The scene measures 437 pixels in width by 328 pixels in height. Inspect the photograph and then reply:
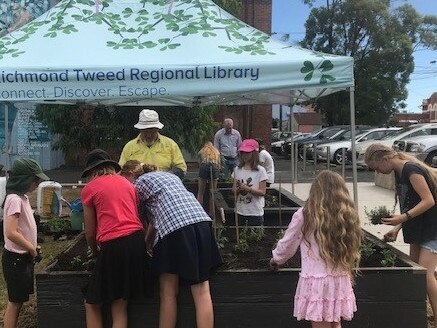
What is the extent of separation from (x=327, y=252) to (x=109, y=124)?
1050 centimetres

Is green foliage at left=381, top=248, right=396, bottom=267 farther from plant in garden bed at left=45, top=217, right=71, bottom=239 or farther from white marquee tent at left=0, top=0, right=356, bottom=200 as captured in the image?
plant in garden bed at left=45, top=217, right=71, bottom=239

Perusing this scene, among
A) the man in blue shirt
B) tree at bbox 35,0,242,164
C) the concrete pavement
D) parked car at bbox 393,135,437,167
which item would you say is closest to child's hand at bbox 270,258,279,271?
the concrete pavement

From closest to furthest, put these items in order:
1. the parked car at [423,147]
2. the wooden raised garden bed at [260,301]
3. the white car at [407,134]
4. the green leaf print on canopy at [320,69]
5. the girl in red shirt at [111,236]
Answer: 1. the girl in red shirt at [111,236]
2. the wooden raised garden bed at [260,301]
3. the green leaf print on canopy at [320,69]
4. the parked car at [423,147]
5. the white car at [407,134]

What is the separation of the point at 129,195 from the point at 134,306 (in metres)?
0.90

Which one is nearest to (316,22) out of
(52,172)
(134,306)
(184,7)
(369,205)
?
(52,172)

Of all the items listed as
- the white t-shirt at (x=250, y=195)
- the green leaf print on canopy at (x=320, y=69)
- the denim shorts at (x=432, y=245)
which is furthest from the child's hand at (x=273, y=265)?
the green leaf print on canopy at (x=320, y=69)

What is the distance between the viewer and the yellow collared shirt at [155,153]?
17.5 ft

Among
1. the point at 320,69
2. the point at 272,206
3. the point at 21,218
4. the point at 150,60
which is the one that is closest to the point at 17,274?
the point at 21,218

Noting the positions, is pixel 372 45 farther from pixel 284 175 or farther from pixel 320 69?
pixel 320 69

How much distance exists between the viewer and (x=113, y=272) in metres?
3.45

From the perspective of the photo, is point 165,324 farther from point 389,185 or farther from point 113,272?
point 389,185

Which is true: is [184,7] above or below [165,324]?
above

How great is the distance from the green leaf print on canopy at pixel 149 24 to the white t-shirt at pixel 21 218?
1777mm

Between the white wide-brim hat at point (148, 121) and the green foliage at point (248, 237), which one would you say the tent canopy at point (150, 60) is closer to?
the white wide-brim hat at point (148, 121)
